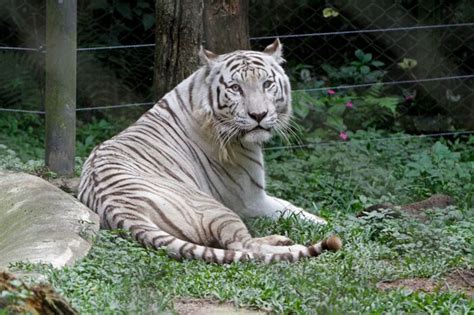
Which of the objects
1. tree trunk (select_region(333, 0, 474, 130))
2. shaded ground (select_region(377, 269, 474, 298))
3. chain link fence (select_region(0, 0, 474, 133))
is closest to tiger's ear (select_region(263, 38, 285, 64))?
shaded ground (select_region(377, 269, 474, 298))

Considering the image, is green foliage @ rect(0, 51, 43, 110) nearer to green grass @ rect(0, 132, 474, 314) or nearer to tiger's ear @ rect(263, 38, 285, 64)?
green grass @ rect(0, 132, 474, 314)

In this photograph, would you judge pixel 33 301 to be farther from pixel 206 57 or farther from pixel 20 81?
pixel 20 81

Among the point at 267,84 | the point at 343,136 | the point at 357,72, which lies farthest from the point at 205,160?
the point at 357,72

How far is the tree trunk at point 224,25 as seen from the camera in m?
5.70

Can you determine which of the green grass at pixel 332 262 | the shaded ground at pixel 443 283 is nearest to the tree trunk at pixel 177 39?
the green grass at pixel 332 262

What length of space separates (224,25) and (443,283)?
249 cm

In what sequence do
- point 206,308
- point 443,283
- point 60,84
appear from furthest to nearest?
point 60,84 < point 443,283 < point 206,308

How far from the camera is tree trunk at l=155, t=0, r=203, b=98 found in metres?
5.64

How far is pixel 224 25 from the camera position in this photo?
226 inches

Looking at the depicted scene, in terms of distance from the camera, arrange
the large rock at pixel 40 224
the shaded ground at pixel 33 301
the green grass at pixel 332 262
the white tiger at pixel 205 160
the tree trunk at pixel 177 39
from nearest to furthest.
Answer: the shaded ground at pixel 33 301 < the green grass at pixel 332 262 < the large rock at pixel 40 224 < the white tiger at pixel 205 160 < the tree trunk at pixel 177 39

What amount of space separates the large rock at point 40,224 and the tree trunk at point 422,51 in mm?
3514

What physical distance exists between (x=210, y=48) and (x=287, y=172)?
0.96 m

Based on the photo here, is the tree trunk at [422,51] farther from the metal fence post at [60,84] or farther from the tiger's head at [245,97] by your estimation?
the metal fence post at [60,84]

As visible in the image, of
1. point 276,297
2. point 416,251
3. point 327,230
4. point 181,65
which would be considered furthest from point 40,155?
point 276,297
